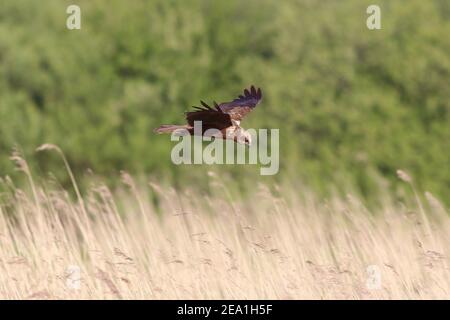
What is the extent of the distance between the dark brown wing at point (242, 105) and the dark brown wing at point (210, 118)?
488 mm

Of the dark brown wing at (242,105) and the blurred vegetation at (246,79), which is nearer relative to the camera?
the dark brown wing at (242,105)

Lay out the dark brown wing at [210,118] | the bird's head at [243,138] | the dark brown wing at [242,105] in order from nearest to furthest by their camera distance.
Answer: the dark brown wing at [210,118]
the bird's head at [243,138]
the dark brown wing at [242,105]

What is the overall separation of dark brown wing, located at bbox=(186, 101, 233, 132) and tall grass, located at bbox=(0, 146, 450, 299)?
0.59m

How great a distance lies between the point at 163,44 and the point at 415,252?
23.5m

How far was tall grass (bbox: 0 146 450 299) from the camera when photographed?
22.4 ft

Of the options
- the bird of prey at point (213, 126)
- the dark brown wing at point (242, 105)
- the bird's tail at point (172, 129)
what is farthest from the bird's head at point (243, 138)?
the dark brown wing at point (242, 105)

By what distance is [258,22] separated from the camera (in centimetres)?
3356

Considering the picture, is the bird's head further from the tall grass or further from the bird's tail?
the tall grass

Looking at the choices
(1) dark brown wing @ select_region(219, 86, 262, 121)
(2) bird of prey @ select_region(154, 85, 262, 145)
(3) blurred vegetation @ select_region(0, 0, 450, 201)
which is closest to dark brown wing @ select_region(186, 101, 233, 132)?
(2) bird of prey @ select_region(154, 85, 262, 145)

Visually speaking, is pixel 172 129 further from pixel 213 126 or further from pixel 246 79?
pixel 246 79

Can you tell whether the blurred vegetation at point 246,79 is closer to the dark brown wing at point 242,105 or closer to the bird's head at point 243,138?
the dark brown wing at point 242,105

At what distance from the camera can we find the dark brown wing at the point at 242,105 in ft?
24.2
